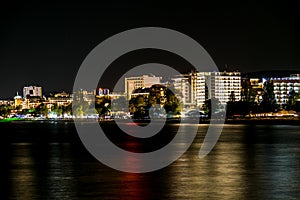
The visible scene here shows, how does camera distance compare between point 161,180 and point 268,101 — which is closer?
point 161,180

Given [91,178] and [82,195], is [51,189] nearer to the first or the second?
[82,195]

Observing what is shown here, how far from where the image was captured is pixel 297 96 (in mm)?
164250

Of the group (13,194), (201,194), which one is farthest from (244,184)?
(13,194)

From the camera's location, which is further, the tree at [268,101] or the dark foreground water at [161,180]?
the tree at [268,101]

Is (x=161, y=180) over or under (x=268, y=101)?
under

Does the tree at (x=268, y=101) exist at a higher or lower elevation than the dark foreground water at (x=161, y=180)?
higher

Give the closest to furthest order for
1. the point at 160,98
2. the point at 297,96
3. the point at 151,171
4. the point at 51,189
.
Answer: the point at 51,189, the point at 151,171, the point at 297,96, the point at 160,98

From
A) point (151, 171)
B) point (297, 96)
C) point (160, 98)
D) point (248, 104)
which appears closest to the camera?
point (151, 171)

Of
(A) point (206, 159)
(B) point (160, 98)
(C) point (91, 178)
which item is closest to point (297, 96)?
(B) point (160, 98)

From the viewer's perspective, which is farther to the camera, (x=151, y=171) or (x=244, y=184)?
(x=151, y=171)

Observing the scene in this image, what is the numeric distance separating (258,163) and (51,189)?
13120 mm

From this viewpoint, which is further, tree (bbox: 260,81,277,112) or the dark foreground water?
tree (bbox: 260,81,277,112)

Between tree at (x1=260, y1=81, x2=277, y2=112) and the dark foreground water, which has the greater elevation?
tree at (x1=260, y1=81, x2=277, y2=112)

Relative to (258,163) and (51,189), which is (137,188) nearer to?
(51,189)
